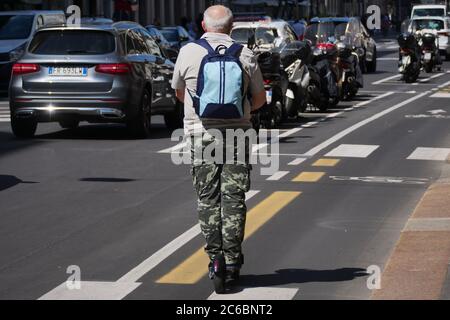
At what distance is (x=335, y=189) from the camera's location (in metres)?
14.1

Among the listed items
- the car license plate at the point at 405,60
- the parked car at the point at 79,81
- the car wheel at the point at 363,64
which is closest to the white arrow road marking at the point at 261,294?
the parked car at the point at 79,81

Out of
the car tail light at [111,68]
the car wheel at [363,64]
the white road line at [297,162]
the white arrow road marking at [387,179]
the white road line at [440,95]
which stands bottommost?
the car wheel at [363,64]

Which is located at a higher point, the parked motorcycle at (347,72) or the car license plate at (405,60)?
the parked motorcycle at (347,72)

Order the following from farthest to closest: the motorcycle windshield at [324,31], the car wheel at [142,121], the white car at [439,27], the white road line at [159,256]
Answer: the white car at [439,27] → the motorcycle windshield at [324,31] → the car wheel at [142,121] → the white road line at [159,256]

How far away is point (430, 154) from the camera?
1814 cm

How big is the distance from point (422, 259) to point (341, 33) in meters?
32.1

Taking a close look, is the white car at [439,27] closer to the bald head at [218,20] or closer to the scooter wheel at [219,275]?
the bald head at [218,20]

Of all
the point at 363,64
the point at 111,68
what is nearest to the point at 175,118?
the point at 111,68

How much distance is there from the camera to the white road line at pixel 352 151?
1770 cm

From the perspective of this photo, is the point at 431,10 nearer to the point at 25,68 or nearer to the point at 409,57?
the point at 409,57

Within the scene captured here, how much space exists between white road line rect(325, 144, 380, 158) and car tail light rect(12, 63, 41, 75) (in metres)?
4.33

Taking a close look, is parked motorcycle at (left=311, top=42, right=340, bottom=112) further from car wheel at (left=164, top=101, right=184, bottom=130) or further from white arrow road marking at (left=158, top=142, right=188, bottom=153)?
white arrow road marking at (left=158, top=142, right=188, bottom=153)

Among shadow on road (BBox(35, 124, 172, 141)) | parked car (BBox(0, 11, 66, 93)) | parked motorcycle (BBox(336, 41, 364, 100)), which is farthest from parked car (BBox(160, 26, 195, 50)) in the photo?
shadow on road (BBox(35, 124, 172, 141))

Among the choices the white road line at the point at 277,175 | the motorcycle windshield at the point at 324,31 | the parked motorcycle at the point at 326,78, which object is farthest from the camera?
the motorcycle windshield at the point at 324,31
